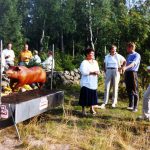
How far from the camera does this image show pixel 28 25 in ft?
153

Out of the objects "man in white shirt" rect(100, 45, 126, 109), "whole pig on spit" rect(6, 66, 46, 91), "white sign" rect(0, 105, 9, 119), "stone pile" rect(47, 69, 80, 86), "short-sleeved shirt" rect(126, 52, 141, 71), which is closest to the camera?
"white sign" rect(0, 105, 9, 119)

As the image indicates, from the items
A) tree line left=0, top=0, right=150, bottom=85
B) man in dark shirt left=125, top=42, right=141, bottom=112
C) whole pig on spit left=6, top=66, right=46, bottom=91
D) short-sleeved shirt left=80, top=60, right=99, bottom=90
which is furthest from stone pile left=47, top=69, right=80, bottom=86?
tree line left=0, top=0, right=150, bottom=85

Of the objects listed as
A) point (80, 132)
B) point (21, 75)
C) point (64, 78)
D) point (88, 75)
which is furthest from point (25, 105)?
point (64, 78)

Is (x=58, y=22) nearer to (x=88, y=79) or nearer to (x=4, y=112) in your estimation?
(x=88, y=79)

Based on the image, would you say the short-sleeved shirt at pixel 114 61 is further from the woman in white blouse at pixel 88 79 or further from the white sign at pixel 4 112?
the white sign at pixel 4 112

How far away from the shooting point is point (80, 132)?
25.5 feet

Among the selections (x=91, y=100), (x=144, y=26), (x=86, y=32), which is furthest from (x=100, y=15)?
(x=91, y=100)

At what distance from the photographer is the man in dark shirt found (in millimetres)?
9867

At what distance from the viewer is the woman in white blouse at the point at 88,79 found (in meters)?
9.02

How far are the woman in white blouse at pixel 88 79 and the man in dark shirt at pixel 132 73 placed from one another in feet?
3.57

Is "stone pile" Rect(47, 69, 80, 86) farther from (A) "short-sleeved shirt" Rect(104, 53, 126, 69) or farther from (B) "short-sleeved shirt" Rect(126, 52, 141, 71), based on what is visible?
(B) "short-sleeved shirt" Rect(126, 52, 141, 71)

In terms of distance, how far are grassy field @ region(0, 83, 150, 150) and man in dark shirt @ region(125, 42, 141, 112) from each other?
0.82 metres

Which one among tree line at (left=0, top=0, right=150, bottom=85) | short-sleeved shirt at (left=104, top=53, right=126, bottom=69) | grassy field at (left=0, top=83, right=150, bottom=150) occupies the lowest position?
grassy field at (left=0, top=83, right=150, bottom=150)

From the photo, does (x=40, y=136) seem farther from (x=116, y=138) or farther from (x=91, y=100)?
(x=91, y=100)
